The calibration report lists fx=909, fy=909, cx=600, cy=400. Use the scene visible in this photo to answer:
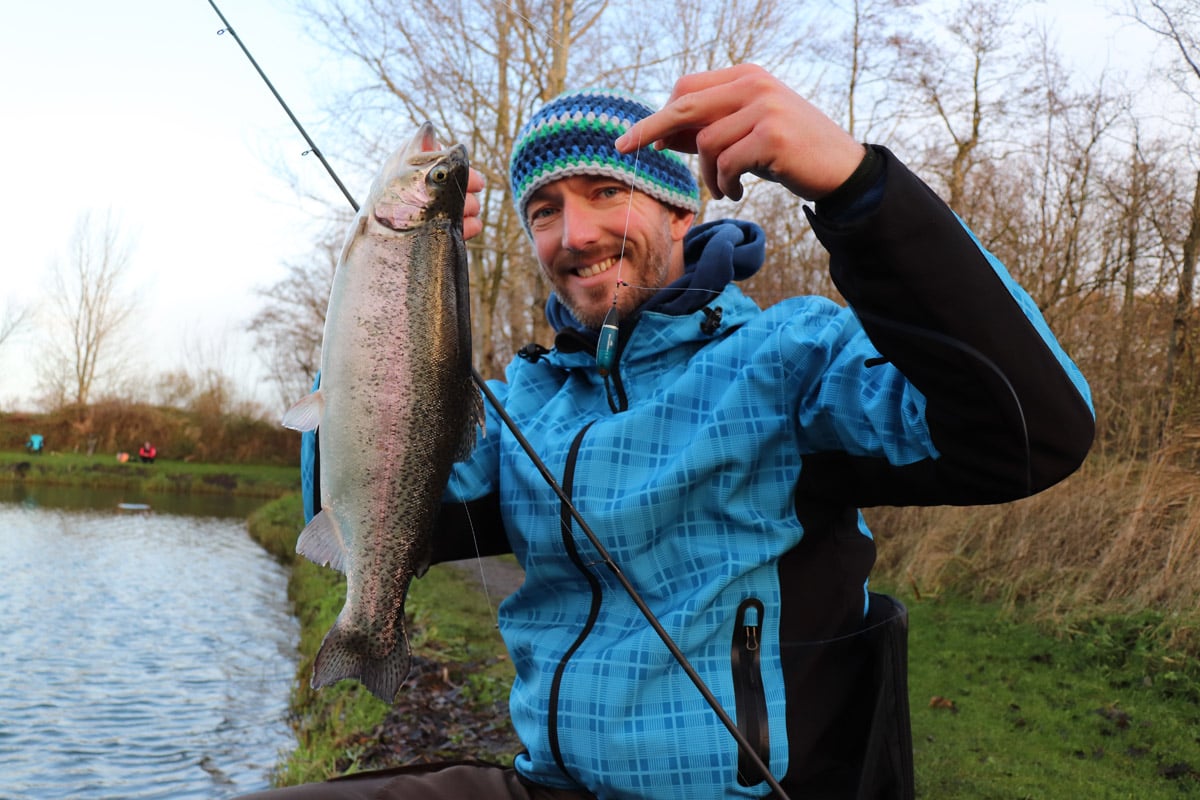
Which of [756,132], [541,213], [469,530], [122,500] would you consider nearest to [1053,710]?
[469,530]

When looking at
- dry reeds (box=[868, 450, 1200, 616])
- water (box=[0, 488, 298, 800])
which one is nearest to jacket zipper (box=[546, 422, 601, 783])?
dry reeds (box=[868, 450, 1200, 616])

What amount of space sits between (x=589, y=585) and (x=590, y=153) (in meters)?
1.27

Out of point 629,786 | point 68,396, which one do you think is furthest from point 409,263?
point 68,396

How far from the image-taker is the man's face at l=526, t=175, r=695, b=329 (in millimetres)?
2699

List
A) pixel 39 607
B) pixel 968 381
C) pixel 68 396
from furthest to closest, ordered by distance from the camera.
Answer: pixel 68 396, pixel 39 607, pixel 968 381

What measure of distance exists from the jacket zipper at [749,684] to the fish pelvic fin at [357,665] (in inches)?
30.0

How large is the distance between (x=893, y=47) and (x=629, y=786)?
670 inches

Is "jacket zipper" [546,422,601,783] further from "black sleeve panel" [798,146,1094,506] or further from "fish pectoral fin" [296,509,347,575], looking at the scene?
"black sleeve panel" [798,146,1094,506]

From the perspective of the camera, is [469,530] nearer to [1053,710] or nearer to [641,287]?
[641,287]

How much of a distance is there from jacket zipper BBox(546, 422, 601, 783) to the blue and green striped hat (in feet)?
2.70

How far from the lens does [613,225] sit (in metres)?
2.73

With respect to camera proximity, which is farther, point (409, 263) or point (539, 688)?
point (539, 688)

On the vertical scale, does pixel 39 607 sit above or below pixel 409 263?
below

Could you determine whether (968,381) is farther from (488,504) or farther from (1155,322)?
(1155,322)
